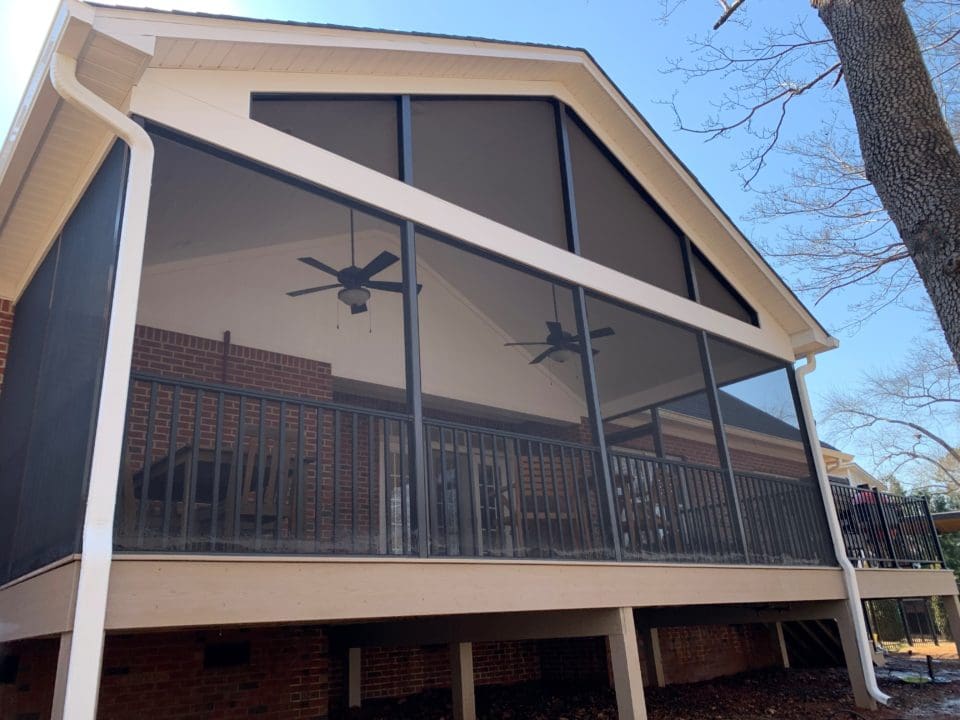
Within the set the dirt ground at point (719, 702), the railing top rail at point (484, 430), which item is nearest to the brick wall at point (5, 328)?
the railing top rail at point (484, 430)

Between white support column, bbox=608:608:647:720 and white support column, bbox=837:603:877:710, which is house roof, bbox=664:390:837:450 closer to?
white support column, bbox=837:603:877:710

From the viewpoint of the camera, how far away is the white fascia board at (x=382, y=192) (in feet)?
14.0

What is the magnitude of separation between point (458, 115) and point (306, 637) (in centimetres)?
477

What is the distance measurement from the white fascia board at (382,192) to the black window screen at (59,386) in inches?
16.8

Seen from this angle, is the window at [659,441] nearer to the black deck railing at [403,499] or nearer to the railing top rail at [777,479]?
the black deck railing at [403,499]

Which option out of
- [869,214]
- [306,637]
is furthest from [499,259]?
[869,214]

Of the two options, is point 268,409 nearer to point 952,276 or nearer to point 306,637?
point 306,637

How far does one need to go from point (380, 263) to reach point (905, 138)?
418cm

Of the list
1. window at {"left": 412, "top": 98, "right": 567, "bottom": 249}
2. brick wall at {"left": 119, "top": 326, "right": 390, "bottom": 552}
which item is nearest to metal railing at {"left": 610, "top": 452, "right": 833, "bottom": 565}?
brick wall at {"left": 119, "top": 326, "right": 390, "bottom": 552}

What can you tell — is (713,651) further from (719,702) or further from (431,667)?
(431,667)

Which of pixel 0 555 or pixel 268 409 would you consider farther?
pixel 268 409

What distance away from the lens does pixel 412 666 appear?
7.80 metres

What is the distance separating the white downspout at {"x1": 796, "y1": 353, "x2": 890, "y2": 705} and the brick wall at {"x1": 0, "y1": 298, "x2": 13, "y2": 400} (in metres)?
7.66

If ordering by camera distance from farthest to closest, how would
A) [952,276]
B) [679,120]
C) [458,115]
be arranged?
[679,120] → [458,115] → [952,276]
